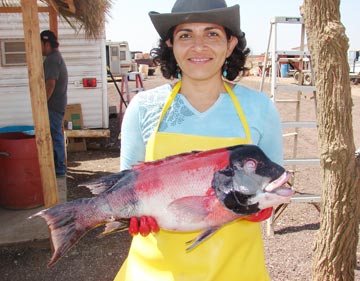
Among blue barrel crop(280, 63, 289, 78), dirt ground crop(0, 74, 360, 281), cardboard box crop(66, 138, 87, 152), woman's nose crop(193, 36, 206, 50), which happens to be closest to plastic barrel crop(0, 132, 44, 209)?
dirt ground crop(0, 74, 360, 281)

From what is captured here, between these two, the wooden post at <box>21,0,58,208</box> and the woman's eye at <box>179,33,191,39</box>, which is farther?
the wooden post at <box>21,0,58,208</box>

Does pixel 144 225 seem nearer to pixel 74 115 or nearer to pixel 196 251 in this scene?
pixel 196 251

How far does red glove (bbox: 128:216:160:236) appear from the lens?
61.5 inches

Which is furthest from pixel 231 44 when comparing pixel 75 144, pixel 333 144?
pixel 75 144

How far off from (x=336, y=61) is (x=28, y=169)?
13.1 ft

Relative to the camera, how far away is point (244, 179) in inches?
57.9

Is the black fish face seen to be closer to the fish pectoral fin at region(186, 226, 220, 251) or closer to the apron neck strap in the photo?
the fish pectoral fin at region(186, 226, 220, 251)

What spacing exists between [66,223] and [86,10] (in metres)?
5.11

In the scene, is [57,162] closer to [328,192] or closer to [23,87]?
[23,87]

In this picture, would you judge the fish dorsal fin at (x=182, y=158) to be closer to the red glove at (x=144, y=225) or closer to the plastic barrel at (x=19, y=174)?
the red glove at (x=144, y=225)

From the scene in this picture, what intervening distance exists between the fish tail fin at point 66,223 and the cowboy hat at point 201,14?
34.1 inches

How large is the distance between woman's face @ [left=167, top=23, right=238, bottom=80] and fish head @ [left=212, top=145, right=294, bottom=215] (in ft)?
1.50

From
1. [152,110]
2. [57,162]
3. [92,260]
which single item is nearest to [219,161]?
[152,110]

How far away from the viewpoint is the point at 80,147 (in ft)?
31.1
